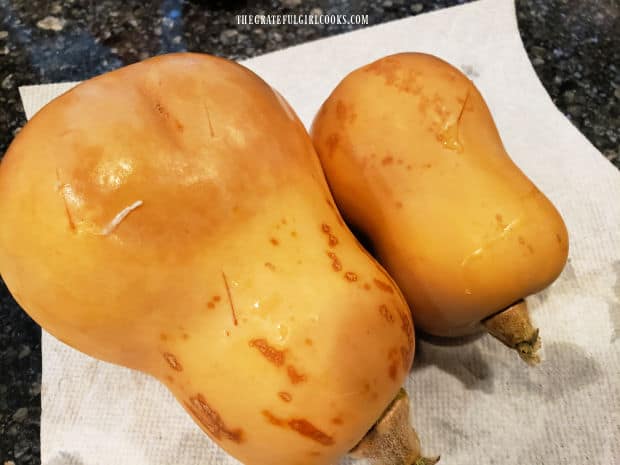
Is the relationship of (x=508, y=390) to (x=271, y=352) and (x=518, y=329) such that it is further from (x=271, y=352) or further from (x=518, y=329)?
(x=271, y=352)

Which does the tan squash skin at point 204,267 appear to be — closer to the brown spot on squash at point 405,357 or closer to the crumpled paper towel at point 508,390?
the brown spot on squash at point 405,357

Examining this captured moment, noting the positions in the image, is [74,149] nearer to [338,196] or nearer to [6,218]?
[6,218]

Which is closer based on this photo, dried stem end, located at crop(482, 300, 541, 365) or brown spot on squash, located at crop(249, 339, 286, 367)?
brown spot on squash, located at crop(249, 339, 286, 367)

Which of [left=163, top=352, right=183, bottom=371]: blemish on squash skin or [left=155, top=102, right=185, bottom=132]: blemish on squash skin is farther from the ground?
[left=155, top=102, right=185, bottom=132]: blemish on squash skin

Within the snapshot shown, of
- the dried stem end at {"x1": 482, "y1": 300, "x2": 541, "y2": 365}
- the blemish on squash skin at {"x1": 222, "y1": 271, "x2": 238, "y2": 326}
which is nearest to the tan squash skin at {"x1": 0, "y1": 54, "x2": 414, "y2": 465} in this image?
the blemish on squash skin at {"x1": 222, "y1": 271, "x2": 238, "y2": 326}

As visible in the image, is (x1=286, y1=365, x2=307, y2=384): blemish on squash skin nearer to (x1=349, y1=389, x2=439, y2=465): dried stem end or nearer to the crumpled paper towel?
(x1=349, y1=389, x2=439, y2=465): dried stem end

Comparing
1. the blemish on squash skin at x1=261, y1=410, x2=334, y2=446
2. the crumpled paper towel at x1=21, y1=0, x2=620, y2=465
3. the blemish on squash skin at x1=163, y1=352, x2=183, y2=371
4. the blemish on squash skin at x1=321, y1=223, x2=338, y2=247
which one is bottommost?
the crumpled paper towel at x1=21, y1=0, x2=620, y2=465
